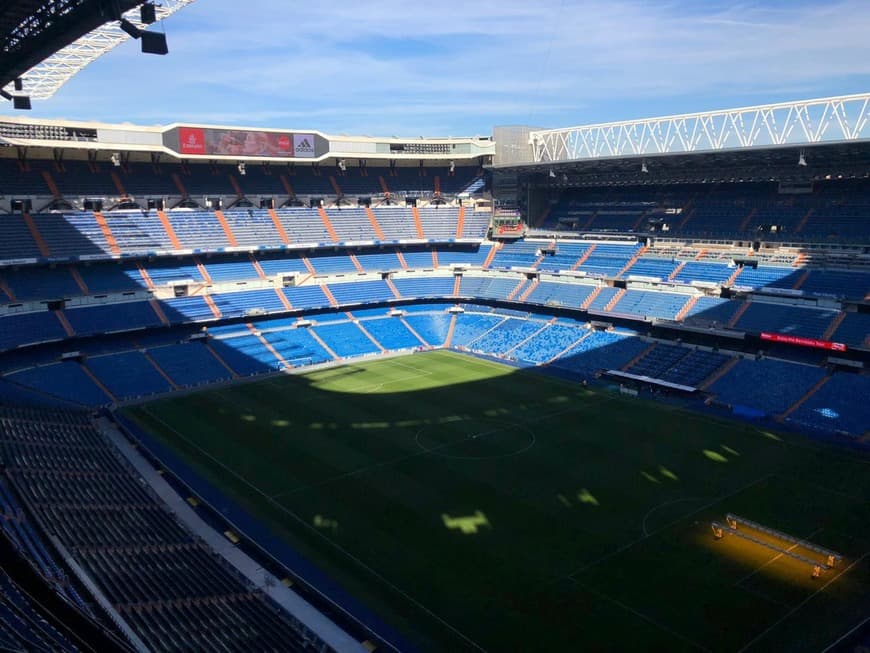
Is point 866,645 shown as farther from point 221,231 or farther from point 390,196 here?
point 390,196

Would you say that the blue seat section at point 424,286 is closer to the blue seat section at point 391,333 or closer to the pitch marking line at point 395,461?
the blue seat section at point 391,333

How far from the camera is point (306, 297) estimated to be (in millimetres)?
58281

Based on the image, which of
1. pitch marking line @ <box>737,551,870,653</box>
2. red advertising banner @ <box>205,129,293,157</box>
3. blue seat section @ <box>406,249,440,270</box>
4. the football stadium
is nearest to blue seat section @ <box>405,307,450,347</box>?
the football stadium

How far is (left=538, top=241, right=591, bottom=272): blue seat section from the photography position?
59750 mm

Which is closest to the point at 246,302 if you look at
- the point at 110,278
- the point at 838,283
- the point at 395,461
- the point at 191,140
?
the point at 110,278

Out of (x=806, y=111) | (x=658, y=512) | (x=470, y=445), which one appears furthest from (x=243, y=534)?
(x=806, y=111)

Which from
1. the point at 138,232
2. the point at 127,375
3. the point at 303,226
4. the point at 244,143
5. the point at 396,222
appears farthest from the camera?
the point at 396,222

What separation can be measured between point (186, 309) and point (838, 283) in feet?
147

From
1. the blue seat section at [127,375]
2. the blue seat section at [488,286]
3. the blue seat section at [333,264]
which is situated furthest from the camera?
the blue seat section at [333,264]

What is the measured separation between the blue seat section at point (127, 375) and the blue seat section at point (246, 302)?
8.06 m

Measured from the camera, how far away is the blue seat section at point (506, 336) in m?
54.9

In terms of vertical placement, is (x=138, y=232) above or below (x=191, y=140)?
below

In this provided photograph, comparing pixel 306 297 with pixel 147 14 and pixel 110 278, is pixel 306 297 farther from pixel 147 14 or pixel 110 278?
pixel 147 14

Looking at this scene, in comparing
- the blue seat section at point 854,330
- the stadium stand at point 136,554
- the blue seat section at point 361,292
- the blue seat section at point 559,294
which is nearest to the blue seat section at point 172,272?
the blue seat section at point 361,292
